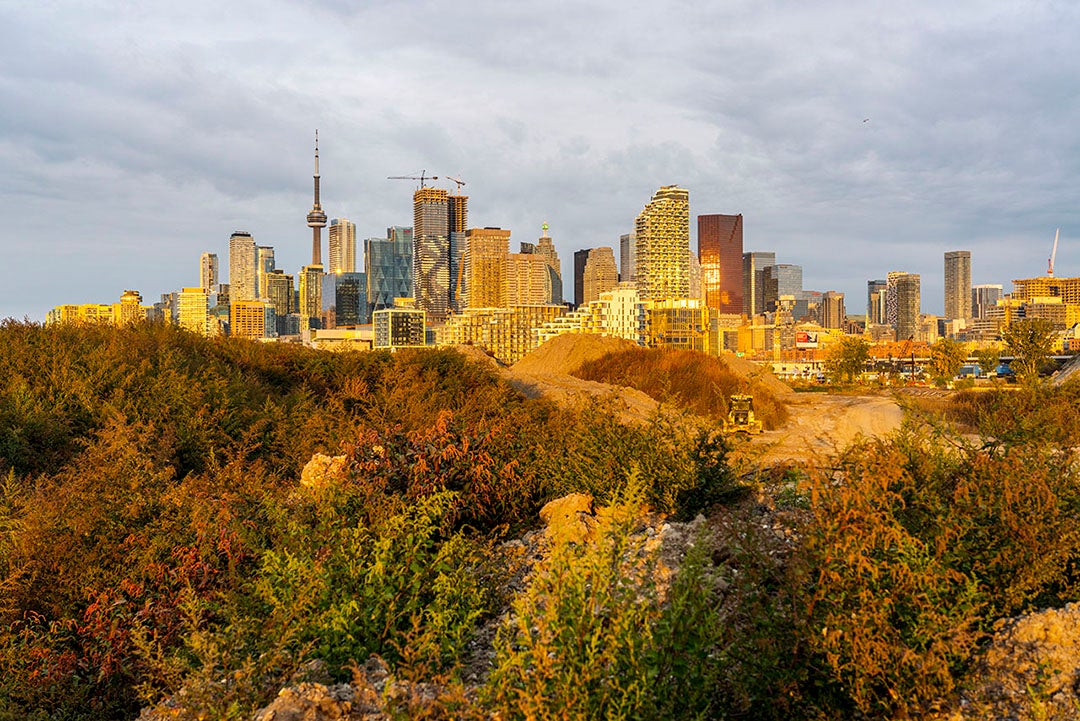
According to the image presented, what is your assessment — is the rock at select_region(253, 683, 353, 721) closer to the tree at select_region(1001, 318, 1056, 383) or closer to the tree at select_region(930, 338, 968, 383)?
the tree at select_region(1001, 318, 1056, 383)

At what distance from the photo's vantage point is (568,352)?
3522cm

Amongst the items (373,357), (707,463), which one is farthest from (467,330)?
(707,463)

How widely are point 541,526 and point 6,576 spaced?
167 inches

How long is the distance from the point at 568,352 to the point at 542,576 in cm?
3166

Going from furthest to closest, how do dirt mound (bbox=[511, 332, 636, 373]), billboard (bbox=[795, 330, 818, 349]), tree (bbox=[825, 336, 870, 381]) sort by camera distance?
billboard (bbox=[795, 330, 818, 349]), tree (bbox=[825, 336, 870, 381]), dirt mound (bbox=[511, 332, 636, 373])

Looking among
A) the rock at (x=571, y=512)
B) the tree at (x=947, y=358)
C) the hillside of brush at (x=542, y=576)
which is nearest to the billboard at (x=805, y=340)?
the tree at (x=947, y=358)

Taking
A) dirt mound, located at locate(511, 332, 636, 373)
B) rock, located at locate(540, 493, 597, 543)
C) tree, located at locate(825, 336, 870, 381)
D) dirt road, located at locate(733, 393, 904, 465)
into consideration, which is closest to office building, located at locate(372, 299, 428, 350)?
tree, located at locate(825, 336, 870, 381)

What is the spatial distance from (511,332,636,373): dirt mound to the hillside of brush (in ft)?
78.2

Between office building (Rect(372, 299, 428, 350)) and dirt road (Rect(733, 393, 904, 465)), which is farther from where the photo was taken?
office building (Rect(372, 299, 428, 350))

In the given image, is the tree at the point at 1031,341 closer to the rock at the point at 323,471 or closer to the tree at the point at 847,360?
the tree at the point at 847,360

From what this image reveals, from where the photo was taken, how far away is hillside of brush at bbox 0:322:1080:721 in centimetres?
319

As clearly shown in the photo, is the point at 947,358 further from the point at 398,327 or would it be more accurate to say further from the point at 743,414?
the point at 398,327

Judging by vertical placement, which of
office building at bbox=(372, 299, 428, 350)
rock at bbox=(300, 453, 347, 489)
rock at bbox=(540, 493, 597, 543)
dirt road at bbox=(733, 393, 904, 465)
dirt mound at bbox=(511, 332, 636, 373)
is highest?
office building at bbox=(372, 299, 428, 350)

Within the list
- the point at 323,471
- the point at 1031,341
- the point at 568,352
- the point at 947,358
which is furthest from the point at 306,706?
the point at 947,358
